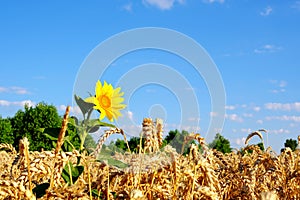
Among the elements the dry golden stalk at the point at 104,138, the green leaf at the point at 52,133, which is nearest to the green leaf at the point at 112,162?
the dry golden stalk at the point at 104,138

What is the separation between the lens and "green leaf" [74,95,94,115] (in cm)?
236

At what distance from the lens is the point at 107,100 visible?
2.45 meters

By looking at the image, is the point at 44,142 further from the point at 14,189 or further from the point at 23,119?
the point at 14,189

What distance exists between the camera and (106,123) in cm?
238

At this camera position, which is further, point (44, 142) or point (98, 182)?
point (44, 142)

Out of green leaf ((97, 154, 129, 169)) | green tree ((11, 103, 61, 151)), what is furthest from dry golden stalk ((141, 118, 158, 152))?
green tree ((11, 103, 61, 151))

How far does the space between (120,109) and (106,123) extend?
0.18 meters

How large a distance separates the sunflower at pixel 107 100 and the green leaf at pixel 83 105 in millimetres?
21

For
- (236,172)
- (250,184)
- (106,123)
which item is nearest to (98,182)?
(106,123)

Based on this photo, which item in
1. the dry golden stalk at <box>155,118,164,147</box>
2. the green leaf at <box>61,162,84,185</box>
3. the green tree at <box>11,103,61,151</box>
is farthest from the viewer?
the green tree at <box>11,103,61,151</box>

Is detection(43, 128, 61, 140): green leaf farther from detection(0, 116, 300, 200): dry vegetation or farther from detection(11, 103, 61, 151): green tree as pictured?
detection(11, 103, 61, 151): green tree

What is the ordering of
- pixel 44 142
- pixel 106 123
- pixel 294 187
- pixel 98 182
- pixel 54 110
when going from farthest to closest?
1. pixel 54 110
2. pixel 44 142
3. pixel 294 187
4. pixel 106 123
5. pixel 98 182

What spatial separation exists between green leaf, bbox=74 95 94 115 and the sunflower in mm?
21

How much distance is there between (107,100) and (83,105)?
14 cm
